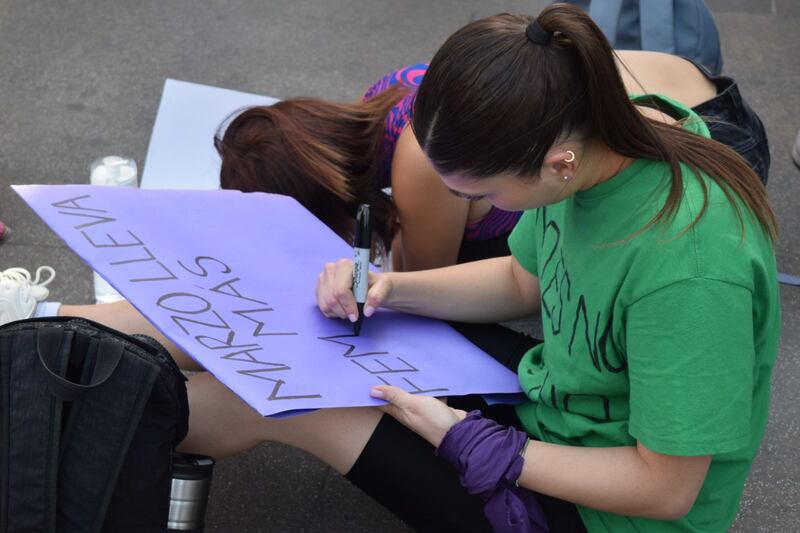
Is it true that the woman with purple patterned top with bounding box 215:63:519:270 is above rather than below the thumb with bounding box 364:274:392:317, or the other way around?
above

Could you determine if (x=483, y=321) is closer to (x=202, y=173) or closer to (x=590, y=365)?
(x=590, y=365)

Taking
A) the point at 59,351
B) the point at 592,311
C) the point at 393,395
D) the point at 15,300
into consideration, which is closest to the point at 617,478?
the point at 592,311

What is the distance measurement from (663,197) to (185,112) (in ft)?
5.30

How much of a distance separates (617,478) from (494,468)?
159 millimetres

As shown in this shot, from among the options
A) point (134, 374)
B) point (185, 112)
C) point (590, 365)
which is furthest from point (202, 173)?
point (590, 365)

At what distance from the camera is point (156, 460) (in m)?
1.29

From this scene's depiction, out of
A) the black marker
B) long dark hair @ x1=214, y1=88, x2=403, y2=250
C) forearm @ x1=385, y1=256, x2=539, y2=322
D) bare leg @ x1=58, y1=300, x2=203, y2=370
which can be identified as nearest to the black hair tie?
the black marker

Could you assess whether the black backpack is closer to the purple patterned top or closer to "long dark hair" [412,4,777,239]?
"long dark hair" [412,4,777,239]

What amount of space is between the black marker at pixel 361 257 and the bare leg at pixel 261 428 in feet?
0.51

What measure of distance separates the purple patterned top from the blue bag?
0.46m

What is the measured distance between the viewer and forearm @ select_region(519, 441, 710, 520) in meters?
1.16

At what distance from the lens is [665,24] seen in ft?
6.65

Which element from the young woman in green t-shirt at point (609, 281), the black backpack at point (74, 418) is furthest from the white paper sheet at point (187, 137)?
the young woman in green t-shirt at point (609, 281)

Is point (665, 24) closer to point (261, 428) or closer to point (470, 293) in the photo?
point (470, 293)
